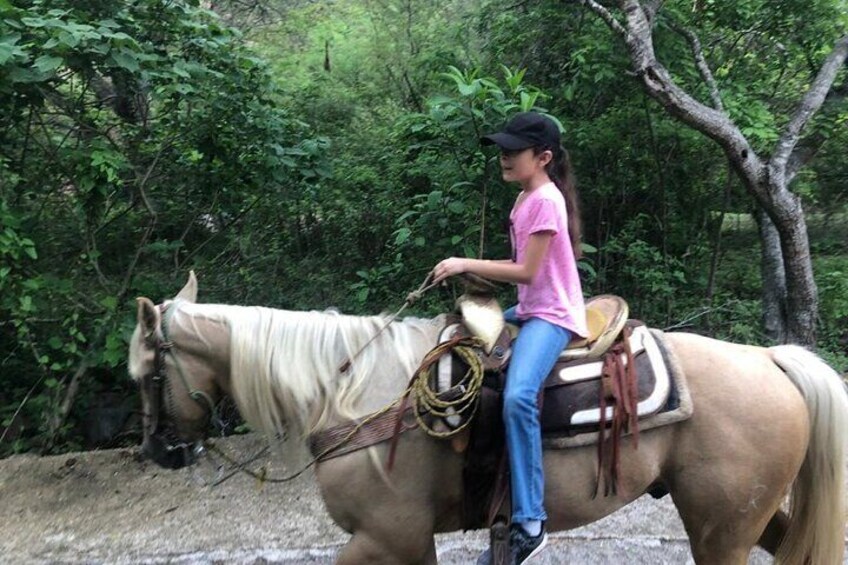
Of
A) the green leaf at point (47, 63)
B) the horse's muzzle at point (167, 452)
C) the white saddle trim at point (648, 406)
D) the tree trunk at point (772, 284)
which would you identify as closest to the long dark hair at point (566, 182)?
the white saddle trim at point (648, 406)

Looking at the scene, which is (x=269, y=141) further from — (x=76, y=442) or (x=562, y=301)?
(x=562, y=301)

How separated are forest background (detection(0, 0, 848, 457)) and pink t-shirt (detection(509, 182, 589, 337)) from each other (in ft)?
6.69

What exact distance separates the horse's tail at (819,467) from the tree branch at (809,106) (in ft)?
11.4

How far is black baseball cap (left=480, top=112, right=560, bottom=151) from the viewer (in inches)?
93.4

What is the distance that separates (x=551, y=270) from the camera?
2.39 m

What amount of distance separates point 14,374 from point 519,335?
4.85 metres

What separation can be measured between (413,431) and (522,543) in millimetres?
557

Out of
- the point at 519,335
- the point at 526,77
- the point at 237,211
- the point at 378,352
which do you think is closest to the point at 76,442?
the point at 237,211

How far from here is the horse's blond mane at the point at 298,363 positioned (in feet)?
7.80

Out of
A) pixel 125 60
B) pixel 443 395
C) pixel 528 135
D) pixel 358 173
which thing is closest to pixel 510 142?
pixel 528 135

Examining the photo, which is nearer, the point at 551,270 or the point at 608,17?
the point at 551,270

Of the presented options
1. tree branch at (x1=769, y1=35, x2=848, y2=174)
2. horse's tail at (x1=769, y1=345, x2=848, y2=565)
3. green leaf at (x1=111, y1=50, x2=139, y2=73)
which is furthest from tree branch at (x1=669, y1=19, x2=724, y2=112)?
green leaf at (x1=111, y1=50, x2=139, y2=73)

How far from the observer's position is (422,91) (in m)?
8.91

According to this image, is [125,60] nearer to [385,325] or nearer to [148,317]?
[148,317]
